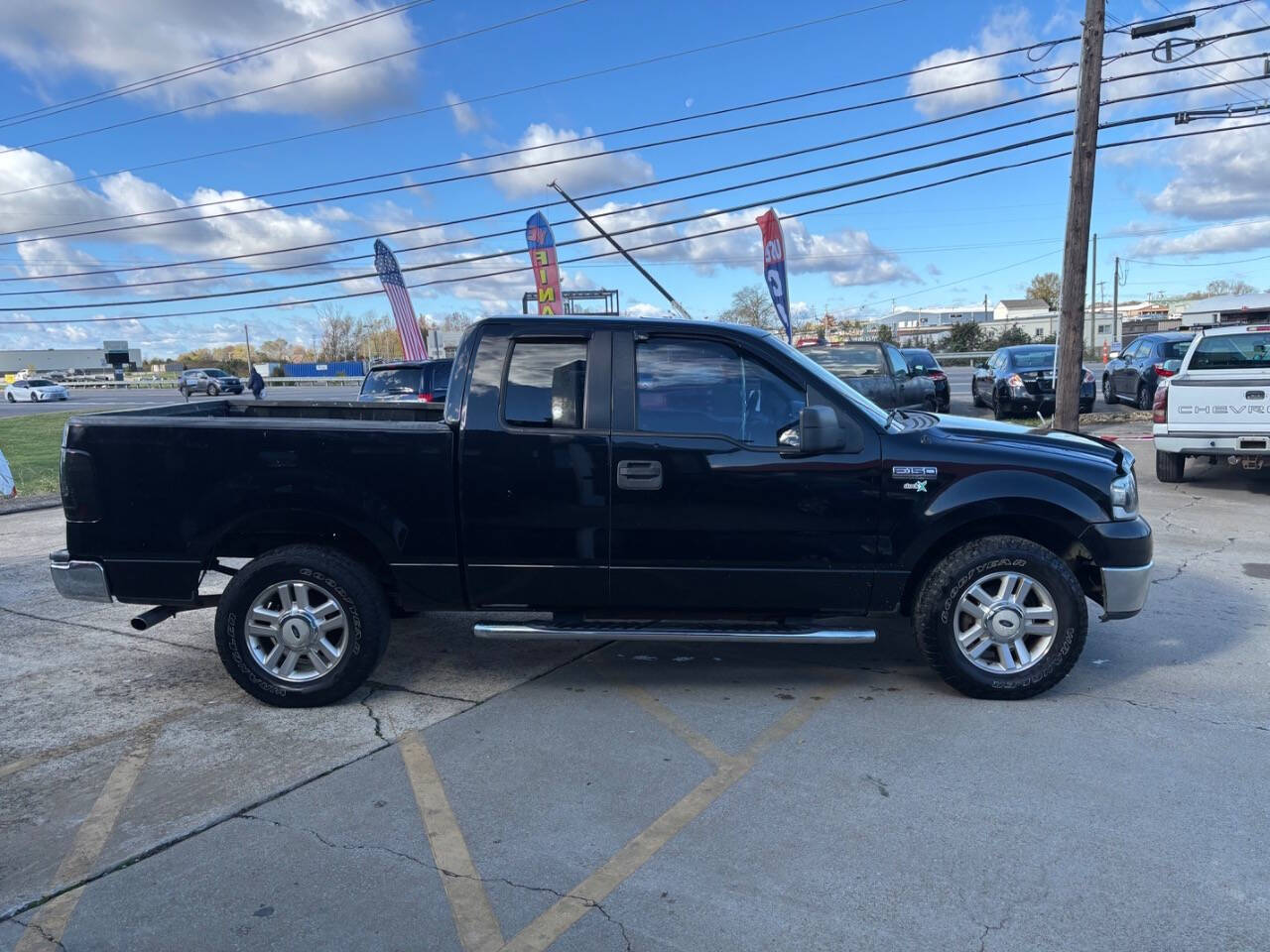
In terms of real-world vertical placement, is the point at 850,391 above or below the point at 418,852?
above

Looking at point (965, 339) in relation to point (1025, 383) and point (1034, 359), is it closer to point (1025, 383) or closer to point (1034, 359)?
point (1034, 359)

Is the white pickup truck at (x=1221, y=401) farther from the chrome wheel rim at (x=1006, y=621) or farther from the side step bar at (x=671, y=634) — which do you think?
the side step bar at (x=671, y=634)

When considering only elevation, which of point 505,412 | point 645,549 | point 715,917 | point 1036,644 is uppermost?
point 505,412

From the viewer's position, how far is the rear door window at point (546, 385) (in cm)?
466

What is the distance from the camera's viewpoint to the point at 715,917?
→ 2.93 meters

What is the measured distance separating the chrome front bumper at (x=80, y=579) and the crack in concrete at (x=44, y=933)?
2.09 metres

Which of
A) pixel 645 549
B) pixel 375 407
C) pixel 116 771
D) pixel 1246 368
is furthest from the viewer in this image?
pixel 1246 368

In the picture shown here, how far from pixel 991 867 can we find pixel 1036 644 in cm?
177

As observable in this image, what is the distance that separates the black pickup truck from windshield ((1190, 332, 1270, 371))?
23.4ft

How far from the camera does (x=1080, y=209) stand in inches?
583

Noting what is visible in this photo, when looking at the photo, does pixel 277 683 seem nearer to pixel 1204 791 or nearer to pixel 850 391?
pixel 850 391

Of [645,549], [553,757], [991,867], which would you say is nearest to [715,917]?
[991,867]

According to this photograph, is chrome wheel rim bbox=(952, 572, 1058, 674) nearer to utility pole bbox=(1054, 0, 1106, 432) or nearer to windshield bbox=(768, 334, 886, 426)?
windshield bbox=(768, 334, 886, 426)

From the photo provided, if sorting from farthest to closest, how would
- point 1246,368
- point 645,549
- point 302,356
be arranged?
point 302,356, point 1246,368, point 645,549
